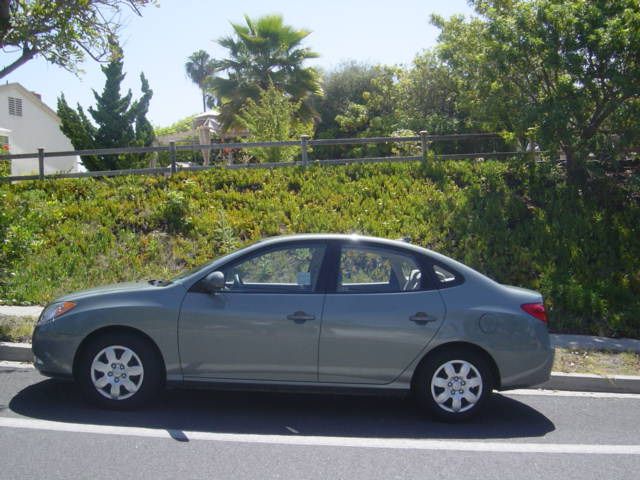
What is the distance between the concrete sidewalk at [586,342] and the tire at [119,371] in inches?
159

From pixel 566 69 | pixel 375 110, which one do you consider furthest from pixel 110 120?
pixel 566 69

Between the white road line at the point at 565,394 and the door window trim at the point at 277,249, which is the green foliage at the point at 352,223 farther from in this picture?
the door window trim at the point at 277,249

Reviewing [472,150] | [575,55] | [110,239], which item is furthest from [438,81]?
[110,239]

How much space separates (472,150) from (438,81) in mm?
4473

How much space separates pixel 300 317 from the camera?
563 cm

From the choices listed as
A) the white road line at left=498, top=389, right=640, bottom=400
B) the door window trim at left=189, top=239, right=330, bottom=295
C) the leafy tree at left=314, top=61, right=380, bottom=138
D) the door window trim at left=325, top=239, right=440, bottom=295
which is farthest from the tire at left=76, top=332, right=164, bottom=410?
the leafy tree at left=314, top=61, right=380, bottom=138

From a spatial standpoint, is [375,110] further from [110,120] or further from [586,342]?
[586,342]

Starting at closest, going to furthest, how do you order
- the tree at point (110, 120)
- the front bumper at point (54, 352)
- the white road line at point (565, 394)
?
the front bumper at point (54, 352) → the white road line at point (565, 394) → the tree at point (110, 120)

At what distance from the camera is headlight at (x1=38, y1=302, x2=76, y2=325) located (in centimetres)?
583

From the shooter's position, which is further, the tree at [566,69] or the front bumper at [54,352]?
the tree at [566,69]

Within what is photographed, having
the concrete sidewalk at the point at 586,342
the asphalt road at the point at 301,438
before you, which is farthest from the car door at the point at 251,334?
the concrete sidewalk at the point at 586,342

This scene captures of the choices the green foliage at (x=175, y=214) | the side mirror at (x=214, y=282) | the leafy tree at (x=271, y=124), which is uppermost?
the leafy tree at (x=271, y=124)

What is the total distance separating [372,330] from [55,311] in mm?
2725

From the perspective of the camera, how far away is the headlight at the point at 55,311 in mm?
5832
